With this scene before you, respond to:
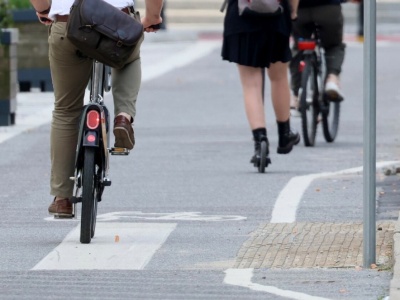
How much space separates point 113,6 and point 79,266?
131cm

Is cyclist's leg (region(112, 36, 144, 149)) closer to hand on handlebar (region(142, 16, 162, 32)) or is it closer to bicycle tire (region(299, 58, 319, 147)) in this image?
hand on handlebar (region(142, 16, 162, 32))

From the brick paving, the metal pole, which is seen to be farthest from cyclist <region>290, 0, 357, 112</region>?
the metal pole

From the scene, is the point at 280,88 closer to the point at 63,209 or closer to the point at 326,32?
the point at 326,32

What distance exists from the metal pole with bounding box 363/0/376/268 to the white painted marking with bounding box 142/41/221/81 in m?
15.2

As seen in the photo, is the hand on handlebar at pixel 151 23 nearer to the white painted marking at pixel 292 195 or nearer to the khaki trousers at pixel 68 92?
the khaki trousers at pixel 68 92

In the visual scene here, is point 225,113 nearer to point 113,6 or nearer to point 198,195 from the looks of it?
point 198,195

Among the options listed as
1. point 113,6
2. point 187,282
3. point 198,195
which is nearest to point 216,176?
point 198,195

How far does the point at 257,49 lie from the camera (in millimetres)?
10312

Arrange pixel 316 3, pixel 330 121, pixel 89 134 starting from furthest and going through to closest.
Result: pixel 330 121, pixel 316 3, pixel 89 134

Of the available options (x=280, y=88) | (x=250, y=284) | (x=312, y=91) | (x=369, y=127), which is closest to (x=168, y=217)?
(x=369, y=127)

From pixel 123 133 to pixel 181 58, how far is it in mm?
20353

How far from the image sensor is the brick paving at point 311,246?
674cm

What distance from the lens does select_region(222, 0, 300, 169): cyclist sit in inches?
407

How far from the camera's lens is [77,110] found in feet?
25.1
